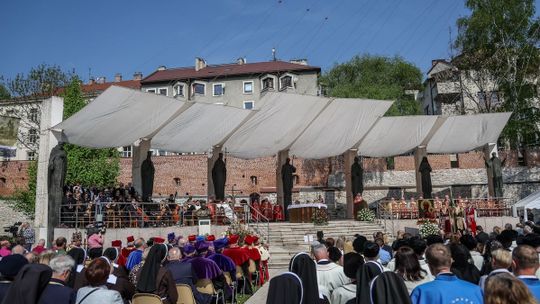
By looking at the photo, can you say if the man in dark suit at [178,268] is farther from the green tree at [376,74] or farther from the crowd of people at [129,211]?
the green tree at [376,74]

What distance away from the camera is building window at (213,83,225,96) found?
47406 mm

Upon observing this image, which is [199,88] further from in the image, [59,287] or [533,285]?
[533,285]

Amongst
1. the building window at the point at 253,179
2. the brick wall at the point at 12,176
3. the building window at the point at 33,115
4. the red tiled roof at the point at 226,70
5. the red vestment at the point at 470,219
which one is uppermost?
the red tiled roof at the point at 226,70

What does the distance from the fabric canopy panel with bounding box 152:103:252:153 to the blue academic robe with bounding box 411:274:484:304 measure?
54.7 feet

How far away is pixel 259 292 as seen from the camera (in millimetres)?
10258

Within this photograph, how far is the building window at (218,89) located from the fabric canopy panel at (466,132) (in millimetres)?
26797

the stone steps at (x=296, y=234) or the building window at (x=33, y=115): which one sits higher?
the building window at (x=33, y=115)

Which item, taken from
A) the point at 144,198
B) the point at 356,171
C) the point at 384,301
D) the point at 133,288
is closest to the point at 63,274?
the point at 133,288

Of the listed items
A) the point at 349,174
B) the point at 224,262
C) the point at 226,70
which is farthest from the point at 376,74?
the point at 224,262

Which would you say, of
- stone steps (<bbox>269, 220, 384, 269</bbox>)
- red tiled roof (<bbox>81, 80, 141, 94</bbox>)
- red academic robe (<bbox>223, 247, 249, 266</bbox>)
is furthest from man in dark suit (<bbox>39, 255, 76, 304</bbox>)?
red tiled roof (<bbox>81, 80, 141, 94</bbox>)

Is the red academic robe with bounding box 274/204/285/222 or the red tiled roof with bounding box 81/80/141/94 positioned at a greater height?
the red tiled roof with bounding box 81/80/141/94

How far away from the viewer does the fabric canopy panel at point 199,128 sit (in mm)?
19984

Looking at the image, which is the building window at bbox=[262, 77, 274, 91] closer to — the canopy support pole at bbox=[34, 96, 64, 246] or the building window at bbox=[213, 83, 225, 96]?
the building window at bbox=[213, 83, 225, 96]

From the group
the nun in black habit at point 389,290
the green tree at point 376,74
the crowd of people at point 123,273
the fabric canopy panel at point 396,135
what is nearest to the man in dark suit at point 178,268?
the crowd of people at point 123,273
